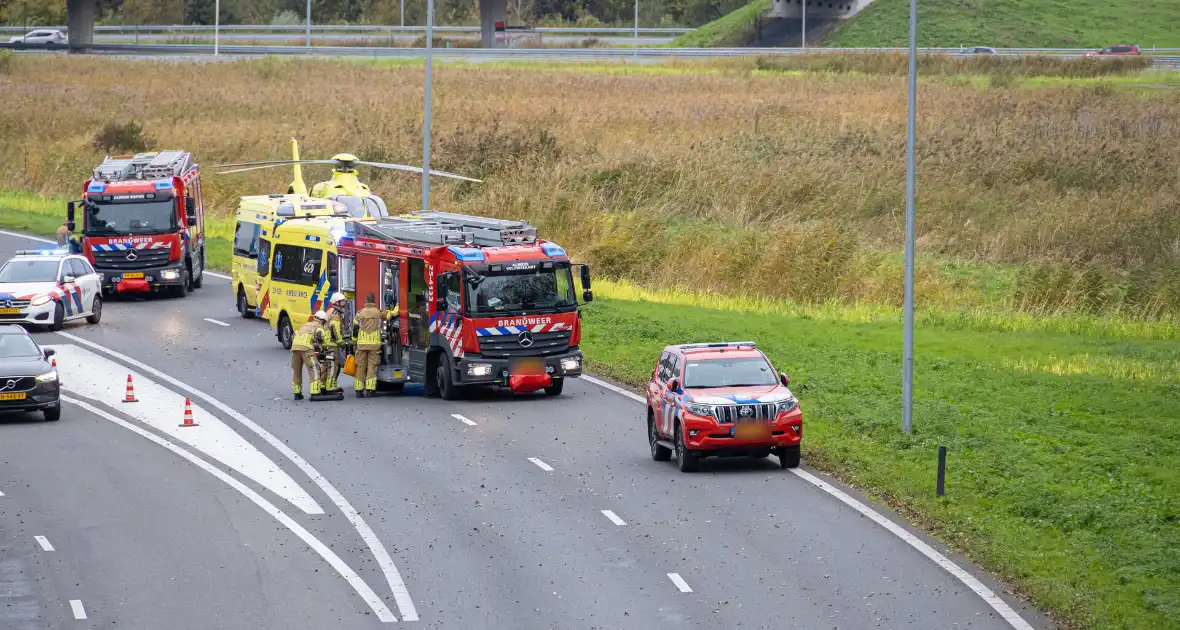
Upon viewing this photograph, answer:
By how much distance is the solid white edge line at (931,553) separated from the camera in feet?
54.0

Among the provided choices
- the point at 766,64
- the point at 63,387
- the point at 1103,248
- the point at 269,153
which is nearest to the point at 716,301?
the point at 1103,248

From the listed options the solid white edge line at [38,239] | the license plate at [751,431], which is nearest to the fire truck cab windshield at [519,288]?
the license plate at [751,431]

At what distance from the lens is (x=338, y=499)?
72.5 feet

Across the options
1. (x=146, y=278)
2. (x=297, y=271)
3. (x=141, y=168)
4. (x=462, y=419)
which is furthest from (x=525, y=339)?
(x=141, y=168)

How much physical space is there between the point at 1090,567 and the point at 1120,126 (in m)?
46.2

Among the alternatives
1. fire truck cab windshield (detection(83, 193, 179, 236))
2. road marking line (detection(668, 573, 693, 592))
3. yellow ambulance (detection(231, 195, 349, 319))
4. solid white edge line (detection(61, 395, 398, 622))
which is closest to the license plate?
road marking line (detection(668, 573, 693, 592))

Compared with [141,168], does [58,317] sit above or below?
below

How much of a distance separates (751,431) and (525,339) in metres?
7.29

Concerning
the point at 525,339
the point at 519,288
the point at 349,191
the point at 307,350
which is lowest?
the point at 307,350

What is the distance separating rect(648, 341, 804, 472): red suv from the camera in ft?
72.8

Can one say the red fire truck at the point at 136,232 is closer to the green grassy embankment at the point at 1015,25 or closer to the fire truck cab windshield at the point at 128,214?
the fire truck cab windshield at the point at 128,214

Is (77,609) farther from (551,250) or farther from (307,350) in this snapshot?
(551,250)

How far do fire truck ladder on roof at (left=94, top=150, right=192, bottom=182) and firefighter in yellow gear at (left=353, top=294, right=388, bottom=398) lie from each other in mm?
16721

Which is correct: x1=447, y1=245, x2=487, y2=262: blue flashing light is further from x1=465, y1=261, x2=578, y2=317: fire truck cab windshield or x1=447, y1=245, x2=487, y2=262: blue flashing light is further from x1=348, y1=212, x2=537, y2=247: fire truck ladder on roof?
x1=348, y1=212, x2=537, y2=247: fire truck ladder on roof
